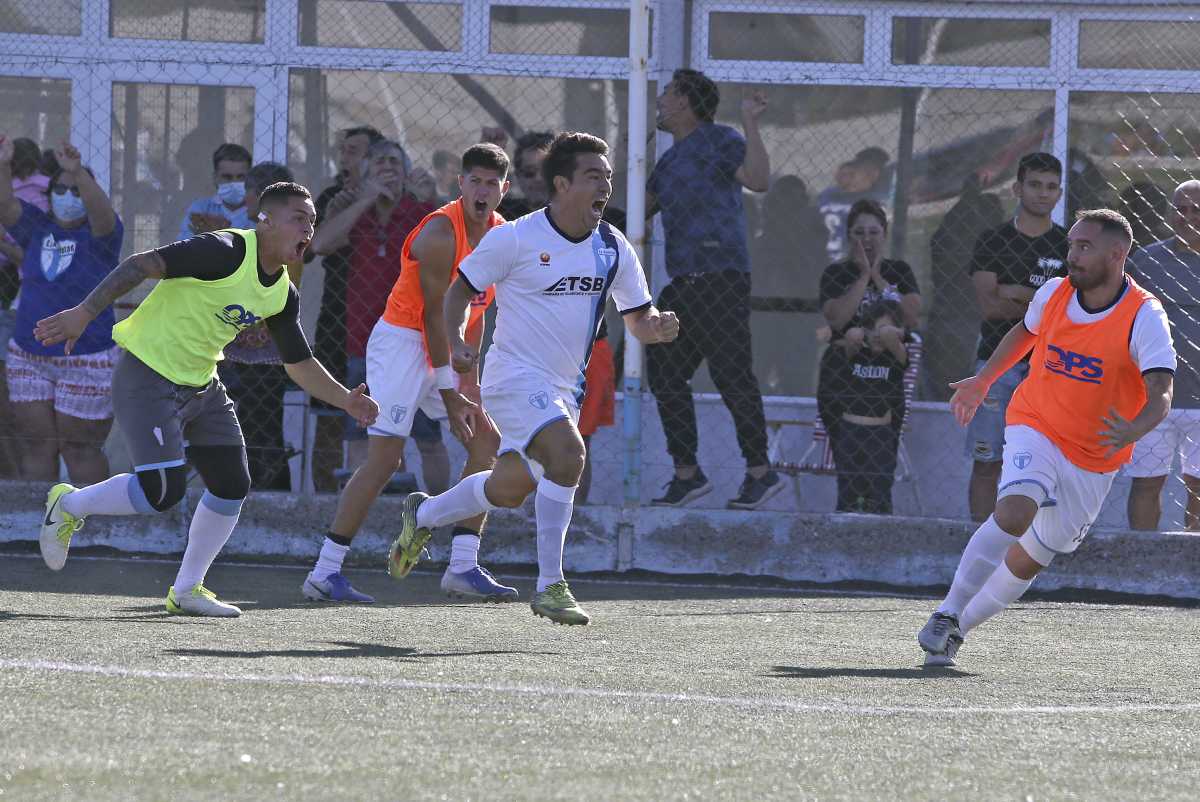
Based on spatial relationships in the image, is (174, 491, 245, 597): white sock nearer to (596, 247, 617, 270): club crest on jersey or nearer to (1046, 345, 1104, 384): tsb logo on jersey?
(596, 247, 617, 270): club crest on jersey

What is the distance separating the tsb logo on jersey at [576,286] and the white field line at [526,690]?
2145 millimetres

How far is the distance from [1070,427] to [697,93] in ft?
12.3

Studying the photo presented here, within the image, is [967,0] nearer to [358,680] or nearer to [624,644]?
[624,644]

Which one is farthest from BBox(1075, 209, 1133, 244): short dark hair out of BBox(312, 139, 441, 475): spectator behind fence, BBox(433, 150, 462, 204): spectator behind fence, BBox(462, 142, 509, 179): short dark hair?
BBox(433, 150, 462, 204): spectator behind fence

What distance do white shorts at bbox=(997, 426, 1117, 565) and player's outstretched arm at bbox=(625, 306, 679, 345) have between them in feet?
4.40

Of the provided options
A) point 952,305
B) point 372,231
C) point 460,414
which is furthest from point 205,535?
point 952,305

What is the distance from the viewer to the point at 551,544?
709 centimetres

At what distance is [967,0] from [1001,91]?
61cm

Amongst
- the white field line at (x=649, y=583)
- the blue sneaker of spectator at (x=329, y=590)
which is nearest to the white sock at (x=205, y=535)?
the blue sneaker of spectator at (x=329, y=590)

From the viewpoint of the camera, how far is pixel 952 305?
10969 mm

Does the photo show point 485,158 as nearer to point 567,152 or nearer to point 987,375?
point 567,152

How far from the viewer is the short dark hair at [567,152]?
7.03m

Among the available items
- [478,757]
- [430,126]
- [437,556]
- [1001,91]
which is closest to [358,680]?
[478,757]

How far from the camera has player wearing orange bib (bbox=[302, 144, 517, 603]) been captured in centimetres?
771
